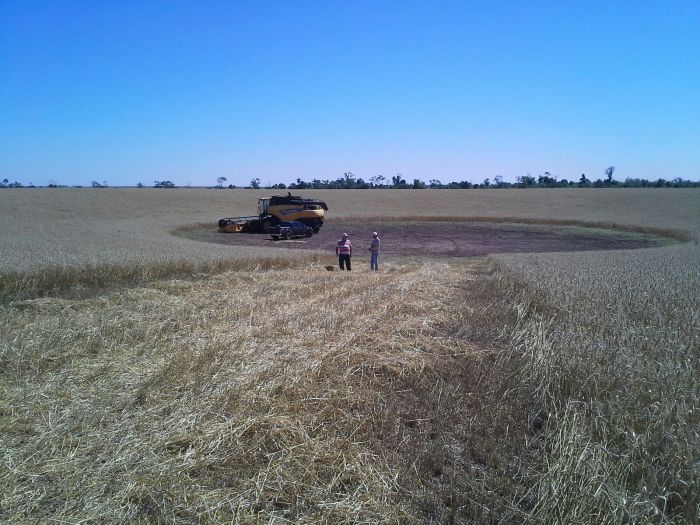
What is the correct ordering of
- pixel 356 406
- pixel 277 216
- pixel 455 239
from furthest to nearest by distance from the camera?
pixel 277 216
pixel 455 239
pixel 356 406

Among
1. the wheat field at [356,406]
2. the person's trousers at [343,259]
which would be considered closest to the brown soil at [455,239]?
the person's trousers at [343,259]

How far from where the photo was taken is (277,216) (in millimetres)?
31406

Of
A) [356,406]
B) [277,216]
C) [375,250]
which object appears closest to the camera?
[356,406]

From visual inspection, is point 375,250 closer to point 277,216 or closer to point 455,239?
point 455,239

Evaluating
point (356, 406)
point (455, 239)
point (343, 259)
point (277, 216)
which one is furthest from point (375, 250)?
point (277, 216)

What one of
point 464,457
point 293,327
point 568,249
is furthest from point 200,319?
point 568,249

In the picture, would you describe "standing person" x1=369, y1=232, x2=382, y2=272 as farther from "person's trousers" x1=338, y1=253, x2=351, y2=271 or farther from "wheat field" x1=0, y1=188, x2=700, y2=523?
"wheat field" x1=0, y1=188, x2=700, y2=523

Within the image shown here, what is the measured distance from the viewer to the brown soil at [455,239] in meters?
25.0

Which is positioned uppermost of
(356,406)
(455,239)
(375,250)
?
(375,250)

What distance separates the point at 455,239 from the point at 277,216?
38.3 ft

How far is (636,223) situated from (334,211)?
26.0 m

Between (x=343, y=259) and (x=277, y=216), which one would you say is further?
(x=277, y=216)

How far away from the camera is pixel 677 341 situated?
5922 millimetres

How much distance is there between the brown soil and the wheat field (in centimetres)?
1434
